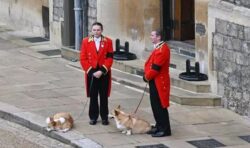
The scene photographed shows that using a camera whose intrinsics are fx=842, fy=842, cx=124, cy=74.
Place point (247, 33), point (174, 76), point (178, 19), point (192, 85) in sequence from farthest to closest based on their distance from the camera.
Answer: point (178, 19), point (174, 76), point (192, 85), point (247, 33)

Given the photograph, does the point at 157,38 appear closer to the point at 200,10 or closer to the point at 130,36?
the point at 200,10

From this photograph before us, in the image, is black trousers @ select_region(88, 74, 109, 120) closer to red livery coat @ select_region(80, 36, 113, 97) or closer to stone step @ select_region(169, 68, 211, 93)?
red livery coat @ select_region(80, 36, 113, 97)

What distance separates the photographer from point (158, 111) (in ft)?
41.3

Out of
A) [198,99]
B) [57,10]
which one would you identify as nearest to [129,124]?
[198,99]

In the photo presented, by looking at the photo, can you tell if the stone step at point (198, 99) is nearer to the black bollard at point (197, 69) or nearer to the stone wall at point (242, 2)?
the black bollard at point (197, 69)

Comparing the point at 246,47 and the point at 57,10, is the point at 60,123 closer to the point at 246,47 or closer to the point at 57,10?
the point at 246,47

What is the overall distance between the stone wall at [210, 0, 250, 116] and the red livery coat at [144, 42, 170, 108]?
192 cm

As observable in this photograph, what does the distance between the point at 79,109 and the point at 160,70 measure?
2.52 metres

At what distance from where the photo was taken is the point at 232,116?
1405cm

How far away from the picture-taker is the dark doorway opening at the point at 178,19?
58.7 ft

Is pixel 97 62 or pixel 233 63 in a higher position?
pixel 97 62

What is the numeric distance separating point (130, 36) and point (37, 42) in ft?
12.4

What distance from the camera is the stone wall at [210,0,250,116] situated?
545 inches

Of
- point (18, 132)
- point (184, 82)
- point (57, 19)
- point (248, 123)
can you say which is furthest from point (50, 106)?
point (57, 19)
